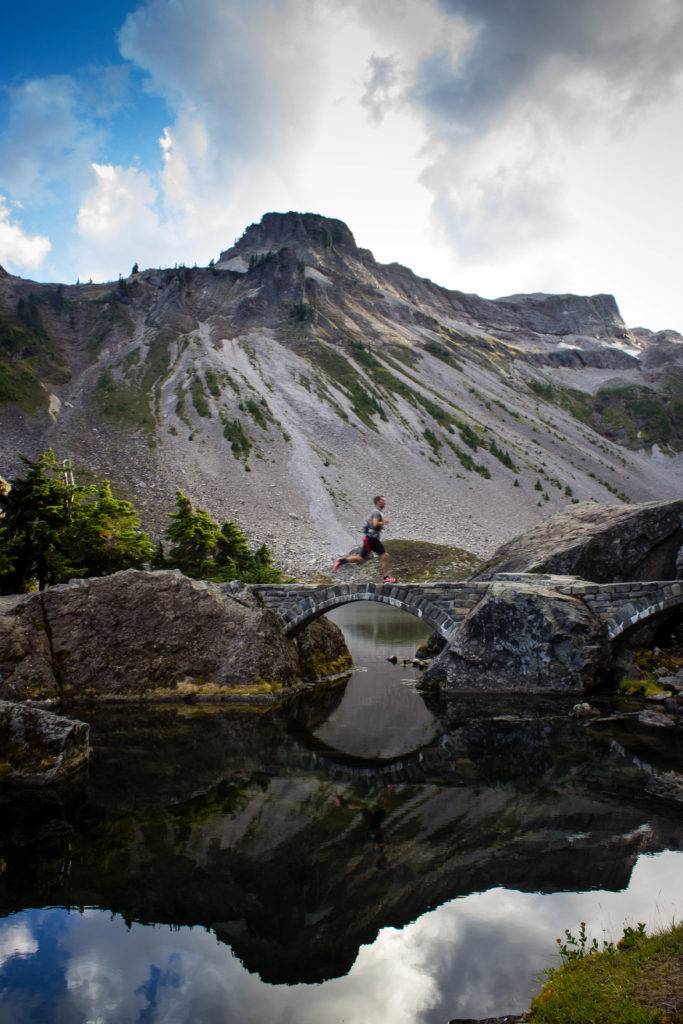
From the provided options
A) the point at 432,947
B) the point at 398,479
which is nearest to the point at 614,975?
the point at 432,947

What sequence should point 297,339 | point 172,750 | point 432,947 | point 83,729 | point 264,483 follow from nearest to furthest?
point 432,947
point 83,729
point 172,750
point 264,483
point 297,339

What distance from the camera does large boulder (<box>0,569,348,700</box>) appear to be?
74.5 ft

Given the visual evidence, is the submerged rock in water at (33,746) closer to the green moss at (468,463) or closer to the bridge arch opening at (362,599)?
the bridge arch opening at (362,599)

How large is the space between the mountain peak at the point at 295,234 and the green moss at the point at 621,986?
6815 inches

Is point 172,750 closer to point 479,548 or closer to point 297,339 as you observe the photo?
point 479,548

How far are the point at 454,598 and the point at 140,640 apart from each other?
12165 millimetres

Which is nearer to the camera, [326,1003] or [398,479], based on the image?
[326,1003]

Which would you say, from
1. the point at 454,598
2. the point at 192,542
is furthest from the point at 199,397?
the point at 454,598

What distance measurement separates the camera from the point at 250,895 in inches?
372

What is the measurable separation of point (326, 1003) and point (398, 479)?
77.3m

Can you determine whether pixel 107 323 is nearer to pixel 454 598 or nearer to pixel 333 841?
pixel 454 598

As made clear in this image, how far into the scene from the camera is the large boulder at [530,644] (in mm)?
21875

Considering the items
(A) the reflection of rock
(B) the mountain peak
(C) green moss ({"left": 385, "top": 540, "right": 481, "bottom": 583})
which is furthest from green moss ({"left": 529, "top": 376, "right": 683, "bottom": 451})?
(A) the reflection of rock

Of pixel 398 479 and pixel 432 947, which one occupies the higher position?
pixel 398 479
